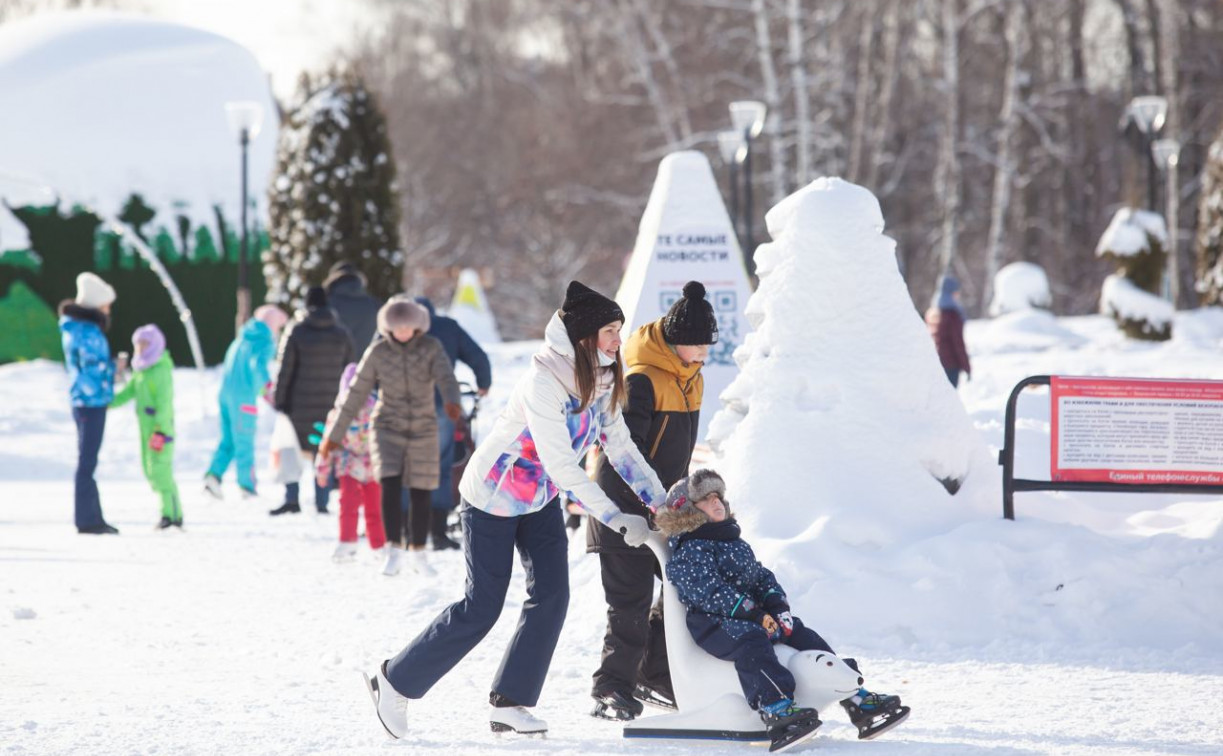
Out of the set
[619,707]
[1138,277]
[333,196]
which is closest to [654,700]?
[619,707]

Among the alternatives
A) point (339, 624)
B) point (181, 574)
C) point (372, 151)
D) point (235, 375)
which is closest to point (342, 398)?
point (181, 574)

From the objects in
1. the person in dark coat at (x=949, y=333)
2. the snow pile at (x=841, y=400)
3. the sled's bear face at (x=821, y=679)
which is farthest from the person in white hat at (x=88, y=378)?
the person in dark coat at (x=949, y=333)

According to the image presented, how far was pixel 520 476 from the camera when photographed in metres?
5.13

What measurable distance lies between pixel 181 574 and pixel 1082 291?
31310 millimetres

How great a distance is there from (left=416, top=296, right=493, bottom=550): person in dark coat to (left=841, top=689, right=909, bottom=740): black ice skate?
17.2ft

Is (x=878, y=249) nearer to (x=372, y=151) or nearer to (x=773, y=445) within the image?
(x=773, y=445)

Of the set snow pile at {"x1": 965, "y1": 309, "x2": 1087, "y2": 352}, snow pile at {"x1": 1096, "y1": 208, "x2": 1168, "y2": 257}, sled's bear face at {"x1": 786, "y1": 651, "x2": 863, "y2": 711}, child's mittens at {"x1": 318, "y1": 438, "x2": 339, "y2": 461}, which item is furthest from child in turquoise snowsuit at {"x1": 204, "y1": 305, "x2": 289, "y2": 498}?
snow pile at {"x1": 1096, "y1": 208, "x2": 1168, "y2": 257}

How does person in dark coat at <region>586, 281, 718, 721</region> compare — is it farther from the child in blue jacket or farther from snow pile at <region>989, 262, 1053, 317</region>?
snow pile at <region>989, 262, 1053, 317</region>

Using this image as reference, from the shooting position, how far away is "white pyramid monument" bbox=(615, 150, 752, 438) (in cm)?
1166

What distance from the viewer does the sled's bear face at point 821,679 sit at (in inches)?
191

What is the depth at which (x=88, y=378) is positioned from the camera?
35.5ft

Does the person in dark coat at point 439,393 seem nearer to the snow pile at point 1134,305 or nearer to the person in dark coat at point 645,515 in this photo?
the person in dark coat at point 645,515

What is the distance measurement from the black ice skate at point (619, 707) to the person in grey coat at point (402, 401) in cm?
359

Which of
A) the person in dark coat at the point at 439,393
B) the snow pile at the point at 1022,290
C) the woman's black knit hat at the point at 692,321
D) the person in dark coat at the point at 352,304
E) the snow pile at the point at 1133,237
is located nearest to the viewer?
the woman's black knit hat at the point at 692,321
